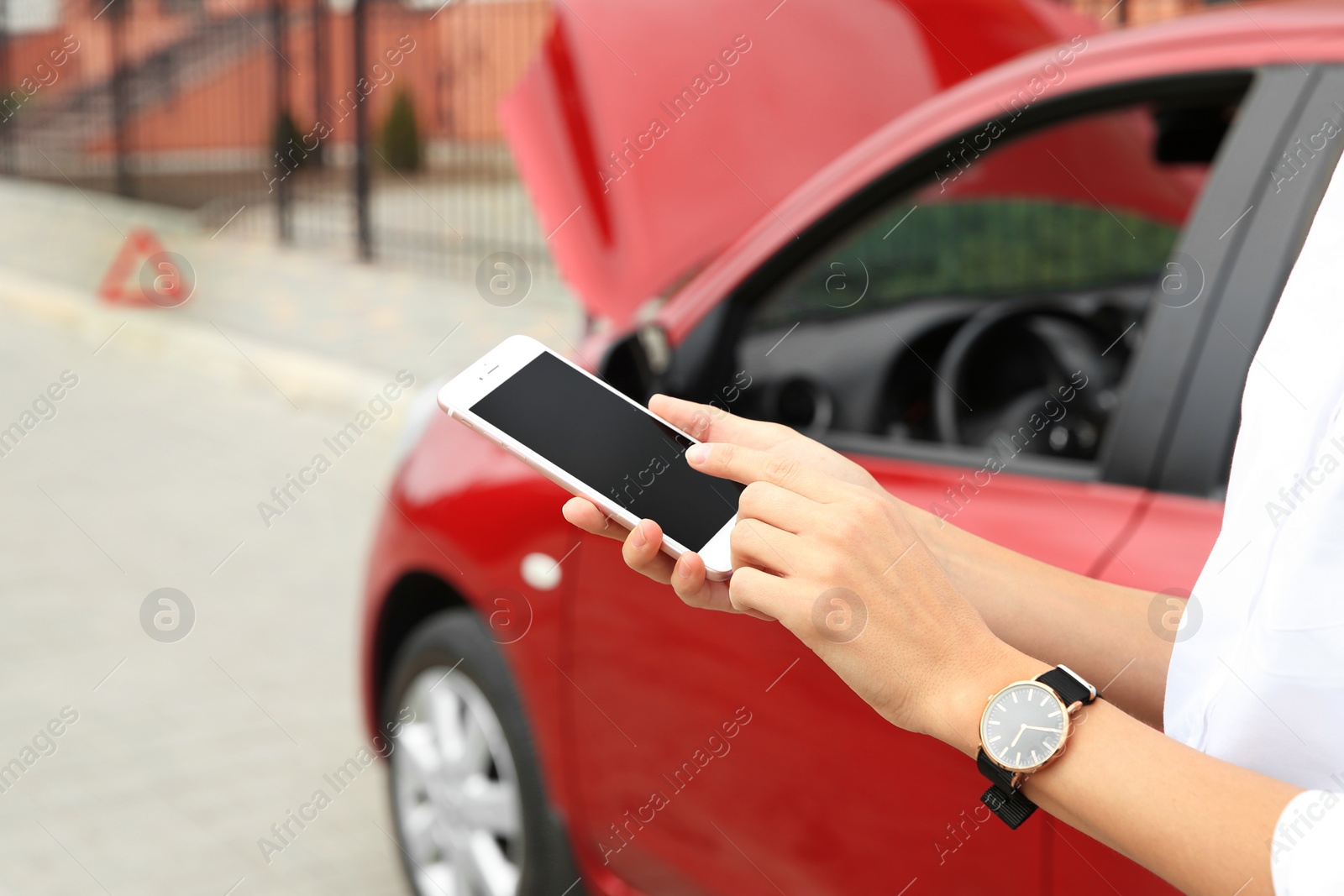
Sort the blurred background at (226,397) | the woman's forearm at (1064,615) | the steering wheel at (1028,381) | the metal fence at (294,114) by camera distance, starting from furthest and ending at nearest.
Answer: the metal fence at (294,114) → the blurred background at (226,397) → the steering wheel at (1028,381) → the woman's forearm at (1064,615)

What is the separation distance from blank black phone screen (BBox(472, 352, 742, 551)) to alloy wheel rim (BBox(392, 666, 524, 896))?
1.14m

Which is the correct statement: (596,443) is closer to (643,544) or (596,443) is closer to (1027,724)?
(643,544)

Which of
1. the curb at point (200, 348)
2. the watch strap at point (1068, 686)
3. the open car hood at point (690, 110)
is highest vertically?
the watch strap at point (1068, 686)

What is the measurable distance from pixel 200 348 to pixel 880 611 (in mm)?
8960

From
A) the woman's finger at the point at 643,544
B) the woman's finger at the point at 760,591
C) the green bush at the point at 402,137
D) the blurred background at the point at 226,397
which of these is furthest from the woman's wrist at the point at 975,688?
Result: the green bush at the point at 402,137

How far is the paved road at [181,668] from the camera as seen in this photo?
3.27 m

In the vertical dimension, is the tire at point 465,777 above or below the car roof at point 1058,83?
below

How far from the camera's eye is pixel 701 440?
157 cm

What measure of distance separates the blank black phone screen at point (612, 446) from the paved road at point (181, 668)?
74.4 inches

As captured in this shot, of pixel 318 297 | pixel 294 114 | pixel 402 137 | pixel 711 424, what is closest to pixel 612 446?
pixel 711 424

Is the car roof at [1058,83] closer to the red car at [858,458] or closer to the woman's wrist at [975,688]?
the red car at [858,458]

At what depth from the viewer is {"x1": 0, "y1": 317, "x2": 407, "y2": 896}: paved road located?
3.27 metres

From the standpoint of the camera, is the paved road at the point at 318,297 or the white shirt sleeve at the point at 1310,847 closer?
the white shirt sleeve at the point at 1310,847

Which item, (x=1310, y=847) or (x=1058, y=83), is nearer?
(x=1310, y=847)
